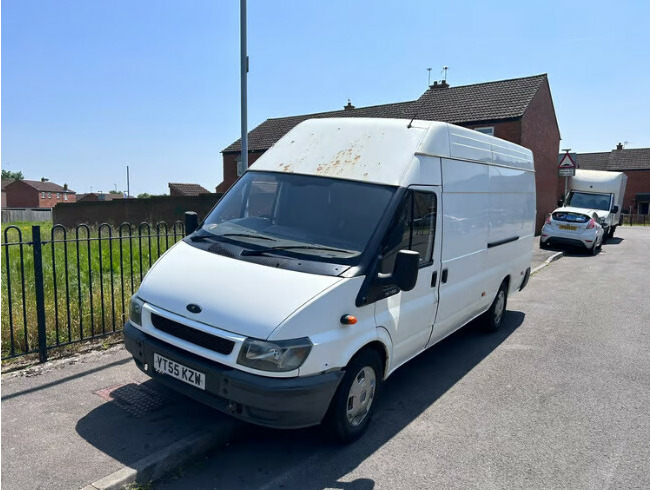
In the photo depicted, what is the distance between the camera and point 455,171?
4898 mm

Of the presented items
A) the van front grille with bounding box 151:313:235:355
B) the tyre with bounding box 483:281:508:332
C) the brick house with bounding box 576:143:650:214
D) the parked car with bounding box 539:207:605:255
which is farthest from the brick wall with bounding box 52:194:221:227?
the brick house with bounding box 576:143:650:214

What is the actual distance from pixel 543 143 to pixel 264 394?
77.8 feet

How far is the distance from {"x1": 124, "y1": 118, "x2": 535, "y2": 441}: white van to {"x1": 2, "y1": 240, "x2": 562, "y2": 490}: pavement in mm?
424

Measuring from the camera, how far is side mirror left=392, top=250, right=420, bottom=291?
3.48 metres

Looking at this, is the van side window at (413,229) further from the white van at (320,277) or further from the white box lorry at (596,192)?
the white box lorry at (596,192)

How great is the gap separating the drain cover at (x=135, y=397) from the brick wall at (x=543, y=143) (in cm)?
1957

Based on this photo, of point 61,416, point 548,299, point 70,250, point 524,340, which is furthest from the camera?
point 70,250

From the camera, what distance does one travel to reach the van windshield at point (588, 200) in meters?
19.9

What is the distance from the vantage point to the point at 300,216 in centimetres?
407

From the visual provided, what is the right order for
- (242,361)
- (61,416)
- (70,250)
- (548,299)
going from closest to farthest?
(242,361) → (61,416) → (548,299) → (70,250)

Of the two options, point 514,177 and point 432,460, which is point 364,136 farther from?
point 514,177

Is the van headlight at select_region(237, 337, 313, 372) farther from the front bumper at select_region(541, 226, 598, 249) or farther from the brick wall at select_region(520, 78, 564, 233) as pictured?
the brick wall at select_region(520, 78, 564, 233)

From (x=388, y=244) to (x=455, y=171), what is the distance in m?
1.56

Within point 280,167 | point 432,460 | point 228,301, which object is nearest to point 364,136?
point 280,167
